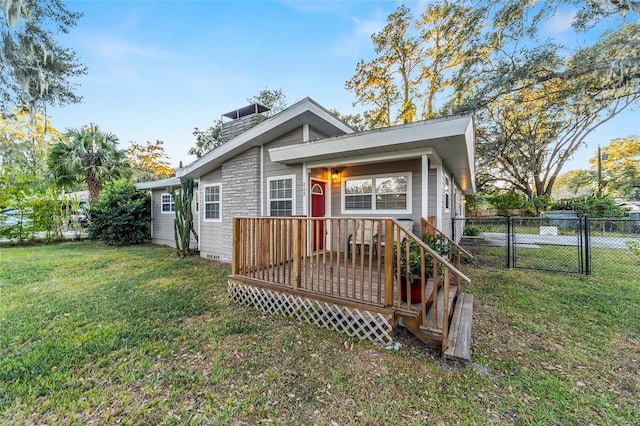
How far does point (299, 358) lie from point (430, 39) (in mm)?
18298

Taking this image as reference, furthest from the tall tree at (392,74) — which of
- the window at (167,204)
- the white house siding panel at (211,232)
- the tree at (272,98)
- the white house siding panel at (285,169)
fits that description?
the window at (167,204)

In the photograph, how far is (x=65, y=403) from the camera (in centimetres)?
215

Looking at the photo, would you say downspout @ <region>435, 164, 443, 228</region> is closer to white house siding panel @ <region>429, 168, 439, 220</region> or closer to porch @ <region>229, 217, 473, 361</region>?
white house siding panel @ <region>429, 168, 439, 220</region>

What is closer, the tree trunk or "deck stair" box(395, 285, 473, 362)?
"deck stair" box(395, 285, 473, 362)

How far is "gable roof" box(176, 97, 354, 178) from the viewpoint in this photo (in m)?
5.71

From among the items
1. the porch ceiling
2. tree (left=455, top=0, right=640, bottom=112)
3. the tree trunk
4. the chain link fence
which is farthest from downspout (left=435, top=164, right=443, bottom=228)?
the tree trunk

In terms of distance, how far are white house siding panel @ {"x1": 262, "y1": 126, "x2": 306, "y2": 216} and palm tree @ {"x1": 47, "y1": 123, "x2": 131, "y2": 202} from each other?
10.2 metres

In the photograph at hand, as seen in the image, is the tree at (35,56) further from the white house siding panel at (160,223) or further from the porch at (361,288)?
the porch at (361,288)

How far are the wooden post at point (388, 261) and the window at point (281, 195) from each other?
379cm

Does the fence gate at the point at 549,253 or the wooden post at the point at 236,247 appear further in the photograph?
the fence gate at the point at 549,253

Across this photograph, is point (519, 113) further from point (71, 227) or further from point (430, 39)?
point (71, 227)

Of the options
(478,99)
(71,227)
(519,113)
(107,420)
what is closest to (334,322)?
(107,420)

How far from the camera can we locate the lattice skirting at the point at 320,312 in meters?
3.09

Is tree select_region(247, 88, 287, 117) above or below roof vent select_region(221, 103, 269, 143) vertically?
above
